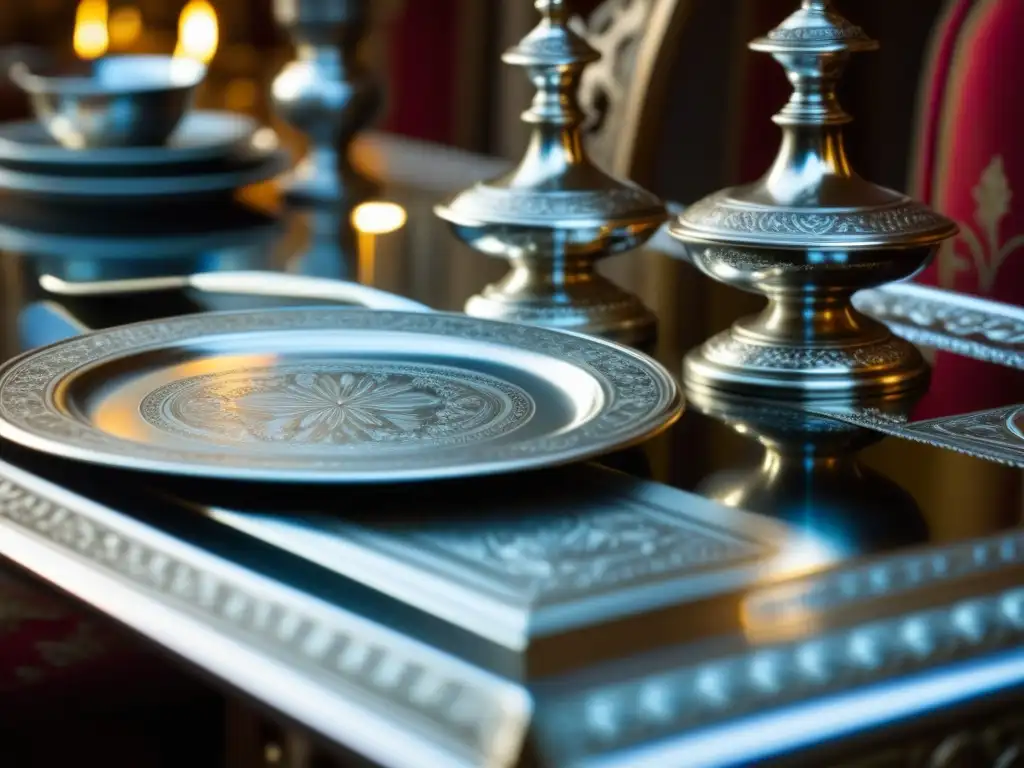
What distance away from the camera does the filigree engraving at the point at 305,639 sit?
0.37m

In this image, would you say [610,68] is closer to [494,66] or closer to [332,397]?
[332,397]

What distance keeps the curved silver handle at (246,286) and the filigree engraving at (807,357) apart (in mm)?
226

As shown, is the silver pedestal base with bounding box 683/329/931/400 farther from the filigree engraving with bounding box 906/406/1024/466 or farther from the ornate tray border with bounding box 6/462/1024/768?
the ornate tray border with bounding box 6/462/1024/768

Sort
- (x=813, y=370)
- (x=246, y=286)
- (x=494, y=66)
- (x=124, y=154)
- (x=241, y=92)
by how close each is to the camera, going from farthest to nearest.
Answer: (x=241, y=92) < (x=494, y=66) < (x=124, y=154) < (x=246, y=286) < (x=813, y=370)

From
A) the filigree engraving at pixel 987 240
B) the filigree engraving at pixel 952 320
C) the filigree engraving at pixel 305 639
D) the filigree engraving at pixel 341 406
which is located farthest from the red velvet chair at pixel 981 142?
the filigree engraving at pixel 305 639

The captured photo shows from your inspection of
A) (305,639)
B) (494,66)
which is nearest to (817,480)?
(305,639)

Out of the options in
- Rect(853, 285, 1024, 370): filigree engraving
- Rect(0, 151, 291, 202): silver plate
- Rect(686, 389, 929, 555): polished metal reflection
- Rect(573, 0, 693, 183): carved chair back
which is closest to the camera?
Rect(686, 389, 929, 555): polished metal reflection

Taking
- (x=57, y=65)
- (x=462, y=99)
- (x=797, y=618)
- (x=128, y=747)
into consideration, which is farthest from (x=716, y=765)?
(x=462, y=99)

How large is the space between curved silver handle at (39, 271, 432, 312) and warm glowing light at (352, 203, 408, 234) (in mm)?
164

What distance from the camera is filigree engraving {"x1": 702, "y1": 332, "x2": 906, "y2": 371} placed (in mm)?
646

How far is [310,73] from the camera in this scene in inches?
48.8

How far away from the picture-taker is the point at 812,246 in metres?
0.63

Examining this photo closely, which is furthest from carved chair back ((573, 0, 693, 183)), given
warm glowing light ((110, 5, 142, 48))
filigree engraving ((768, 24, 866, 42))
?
warm glowing light ((110, 5, 142, 48))

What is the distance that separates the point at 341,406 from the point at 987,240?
601 mm
